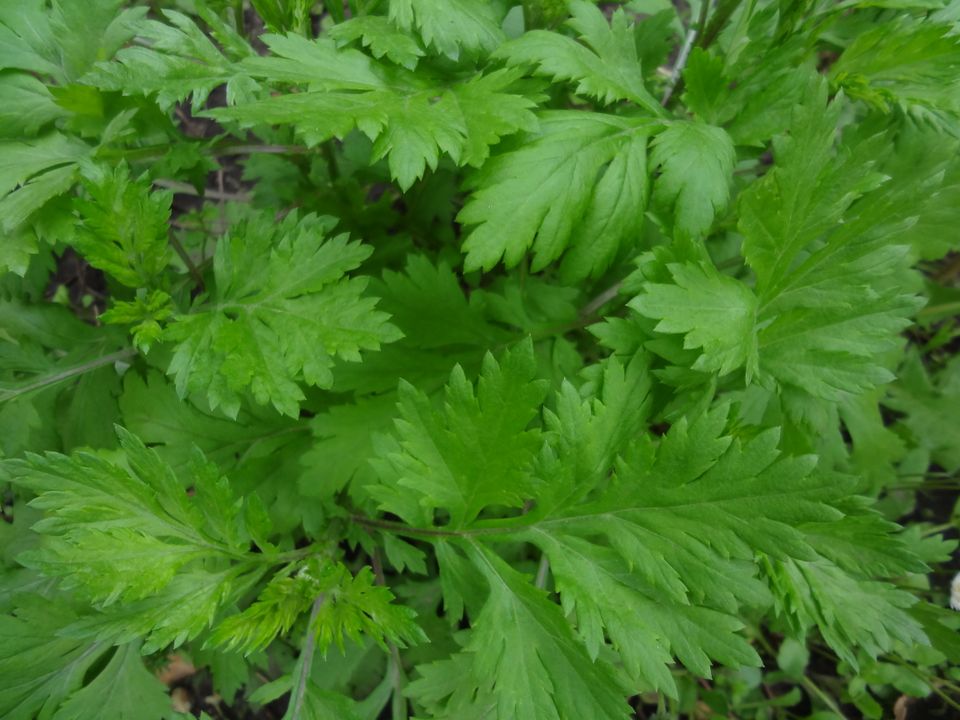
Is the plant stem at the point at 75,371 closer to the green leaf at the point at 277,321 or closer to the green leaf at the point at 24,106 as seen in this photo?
the green leaf at the point at 277,321

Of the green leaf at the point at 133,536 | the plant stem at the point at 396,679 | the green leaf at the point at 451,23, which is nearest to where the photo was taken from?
the green leaf at the point at 133,536

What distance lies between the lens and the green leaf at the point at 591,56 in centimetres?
119

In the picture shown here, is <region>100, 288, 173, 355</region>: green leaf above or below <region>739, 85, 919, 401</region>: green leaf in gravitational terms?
below

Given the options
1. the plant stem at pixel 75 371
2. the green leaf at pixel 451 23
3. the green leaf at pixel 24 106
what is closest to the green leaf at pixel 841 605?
the green leaf at pixel 451 23

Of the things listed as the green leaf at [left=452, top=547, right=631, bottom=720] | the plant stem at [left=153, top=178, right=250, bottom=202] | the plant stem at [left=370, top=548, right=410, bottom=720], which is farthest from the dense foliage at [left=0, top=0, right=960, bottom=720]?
the plant stem at [left=153, top=178, right=250, bottom=202]

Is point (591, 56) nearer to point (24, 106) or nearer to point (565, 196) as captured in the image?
point (565, 196)

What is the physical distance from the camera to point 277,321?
1.29m

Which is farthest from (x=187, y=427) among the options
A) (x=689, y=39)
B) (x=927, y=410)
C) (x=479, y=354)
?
(x=927, y=410)

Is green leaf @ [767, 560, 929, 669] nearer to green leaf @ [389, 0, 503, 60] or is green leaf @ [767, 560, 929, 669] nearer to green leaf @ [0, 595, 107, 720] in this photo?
green leaf @ [389, 0, 503, 60]

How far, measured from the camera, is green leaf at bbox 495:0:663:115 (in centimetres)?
119

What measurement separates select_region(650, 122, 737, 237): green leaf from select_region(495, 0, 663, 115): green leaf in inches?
5.4

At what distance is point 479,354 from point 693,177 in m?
0.65

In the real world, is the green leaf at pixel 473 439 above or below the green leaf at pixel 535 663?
above

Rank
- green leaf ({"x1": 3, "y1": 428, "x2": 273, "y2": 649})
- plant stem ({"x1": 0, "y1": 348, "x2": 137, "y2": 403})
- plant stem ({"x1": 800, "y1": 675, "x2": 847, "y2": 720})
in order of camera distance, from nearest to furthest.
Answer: green leaf ({"x1": 3, "y1": 428, "x2": 273, "y2": 649}) → plant stem ({"x1": 0, "y1": 348, "x2": 137, "y2": 403}) → plant stem ({"x1": 800, "y1": 675, "x2": 847, "y2": 720})
